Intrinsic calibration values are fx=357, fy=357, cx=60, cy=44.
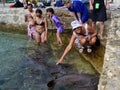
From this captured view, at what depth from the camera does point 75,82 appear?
7.22 m

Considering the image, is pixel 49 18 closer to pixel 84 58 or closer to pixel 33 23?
→ pixel 33 23

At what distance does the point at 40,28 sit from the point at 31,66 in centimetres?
301

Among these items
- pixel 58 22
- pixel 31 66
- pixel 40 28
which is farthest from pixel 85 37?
pixel 40 28

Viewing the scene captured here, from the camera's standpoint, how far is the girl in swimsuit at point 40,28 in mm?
11547

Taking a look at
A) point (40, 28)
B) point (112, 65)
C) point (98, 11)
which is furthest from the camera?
point (40, 28)

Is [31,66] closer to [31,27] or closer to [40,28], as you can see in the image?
[40,28]

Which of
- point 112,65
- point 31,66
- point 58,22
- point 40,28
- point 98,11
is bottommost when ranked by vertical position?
point 31,66

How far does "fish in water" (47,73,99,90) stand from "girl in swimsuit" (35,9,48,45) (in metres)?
4.04

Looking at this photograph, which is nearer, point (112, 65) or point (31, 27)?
point (112, 65)

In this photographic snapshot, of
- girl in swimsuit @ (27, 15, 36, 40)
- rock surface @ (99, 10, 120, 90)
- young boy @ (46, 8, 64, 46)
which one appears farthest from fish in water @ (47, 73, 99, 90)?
girl in swimsuit @ (27, 15, 36, 40)

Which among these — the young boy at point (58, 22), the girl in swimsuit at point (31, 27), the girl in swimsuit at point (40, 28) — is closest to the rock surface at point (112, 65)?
the young boy at point (58, 22)

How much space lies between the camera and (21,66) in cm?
912

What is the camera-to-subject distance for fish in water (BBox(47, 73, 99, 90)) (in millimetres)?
6941

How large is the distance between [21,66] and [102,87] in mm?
4275
